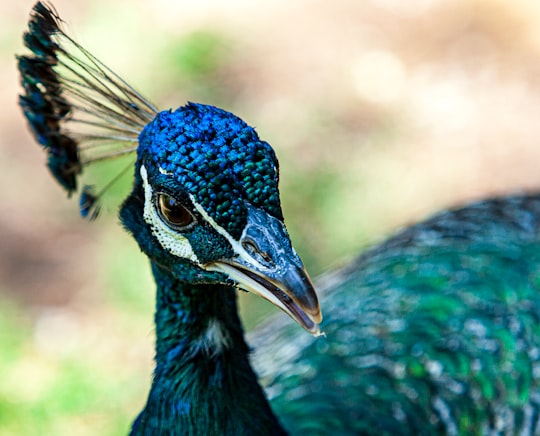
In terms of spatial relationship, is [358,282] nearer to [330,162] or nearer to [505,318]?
[505,318]

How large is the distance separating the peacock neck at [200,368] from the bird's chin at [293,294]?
248 millimetres

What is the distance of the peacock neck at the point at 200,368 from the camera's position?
1618 mm

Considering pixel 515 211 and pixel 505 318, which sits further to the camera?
pixel 515 211

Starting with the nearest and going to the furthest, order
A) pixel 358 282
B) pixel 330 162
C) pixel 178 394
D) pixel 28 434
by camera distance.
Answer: pixel 178 394 < pixel 358 282 < pixel 28 434 < pixel 330 162

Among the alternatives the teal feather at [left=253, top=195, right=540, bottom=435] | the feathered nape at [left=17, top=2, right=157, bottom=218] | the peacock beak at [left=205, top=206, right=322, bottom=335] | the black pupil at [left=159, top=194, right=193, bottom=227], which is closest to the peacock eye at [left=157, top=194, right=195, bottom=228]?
the black pupil at [left=159, top=194, right=193, bottom=227]

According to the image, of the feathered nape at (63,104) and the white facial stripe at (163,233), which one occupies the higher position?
the feathered nape at (63,104)

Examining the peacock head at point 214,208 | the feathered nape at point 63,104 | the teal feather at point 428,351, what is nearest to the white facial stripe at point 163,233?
the peacock head at point 214,208

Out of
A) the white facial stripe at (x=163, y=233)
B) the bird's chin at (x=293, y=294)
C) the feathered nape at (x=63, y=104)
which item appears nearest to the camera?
the bird's chin at (x=293, y=294)

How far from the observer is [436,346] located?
214 centimetres

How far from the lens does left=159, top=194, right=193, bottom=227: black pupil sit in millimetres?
1387

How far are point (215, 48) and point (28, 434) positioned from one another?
90.5 inches

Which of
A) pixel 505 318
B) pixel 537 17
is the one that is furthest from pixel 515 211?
pixel 537 17

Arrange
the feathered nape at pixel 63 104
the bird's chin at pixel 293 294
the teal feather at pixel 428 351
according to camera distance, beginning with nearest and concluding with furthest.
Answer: the bird's chin at pixel 293 294
the feathered nape at pixel 63 104
the teal feather at pixel 428 351

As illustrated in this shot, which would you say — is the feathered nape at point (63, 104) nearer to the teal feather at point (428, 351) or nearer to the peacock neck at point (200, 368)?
the peacock neck at point (200, 368)
